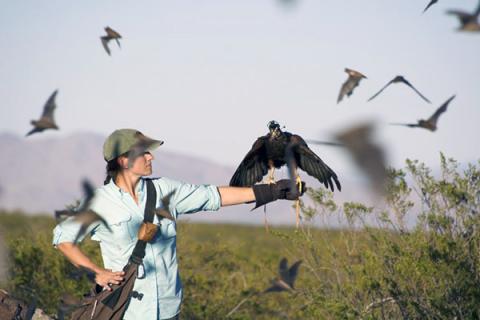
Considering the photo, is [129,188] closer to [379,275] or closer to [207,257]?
[379,275]

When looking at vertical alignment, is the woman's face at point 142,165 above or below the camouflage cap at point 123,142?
below

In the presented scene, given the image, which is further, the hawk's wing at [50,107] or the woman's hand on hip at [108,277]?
the hawk's wing at [50,107]

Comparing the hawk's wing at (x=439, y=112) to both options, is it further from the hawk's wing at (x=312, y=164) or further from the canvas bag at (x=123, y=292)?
the canvas bag at (x=123, y=292)

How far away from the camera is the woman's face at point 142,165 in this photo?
6129 mm

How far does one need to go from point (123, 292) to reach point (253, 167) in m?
2.45

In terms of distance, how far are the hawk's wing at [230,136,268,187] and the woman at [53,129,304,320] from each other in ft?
5.40

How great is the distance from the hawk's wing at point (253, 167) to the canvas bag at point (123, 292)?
74.0 inches

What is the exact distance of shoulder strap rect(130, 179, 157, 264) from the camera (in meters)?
5.97

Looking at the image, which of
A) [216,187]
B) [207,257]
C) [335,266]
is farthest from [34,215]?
[216,187]

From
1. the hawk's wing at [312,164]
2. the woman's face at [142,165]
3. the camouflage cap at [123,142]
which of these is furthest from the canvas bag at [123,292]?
the hawk's wing at [312,164]

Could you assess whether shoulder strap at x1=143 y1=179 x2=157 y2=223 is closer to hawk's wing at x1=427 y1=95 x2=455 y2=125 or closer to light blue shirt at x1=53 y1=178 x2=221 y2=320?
light blue shirt at x1=53 y1=178 x2=221 y2=320

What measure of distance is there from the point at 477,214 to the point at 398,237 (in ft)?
3.21

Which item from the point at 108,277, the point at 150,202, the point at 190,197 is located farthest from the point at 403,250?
the point at 108,277

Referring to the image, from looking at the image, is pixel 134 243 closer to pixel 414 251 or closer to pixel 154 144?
pixel 154 144
